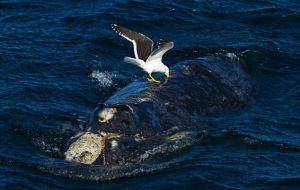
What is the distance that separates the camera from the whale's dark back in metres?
10.4

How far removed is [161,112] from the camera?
11.1m

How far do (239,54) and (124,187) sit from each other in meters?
7.14

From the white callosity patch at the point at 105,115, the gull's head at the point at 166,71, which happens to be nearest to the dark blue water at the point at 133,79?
the white callosity patch at the point at 105,115

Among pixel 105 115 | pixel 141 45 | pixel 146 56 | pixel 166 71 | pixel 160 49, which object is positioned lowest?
pixel 105 115

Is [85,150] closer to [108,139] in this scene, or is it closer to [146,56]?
[108,139]

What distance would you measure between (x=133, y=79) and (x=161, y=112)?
12.0ft

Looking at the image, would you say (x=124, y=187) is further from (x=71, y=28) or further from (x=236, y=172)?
(x=71, y=28)

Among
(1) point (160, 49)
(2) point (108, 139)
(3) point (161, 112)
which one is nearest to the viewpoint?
(2) point (108, 139)

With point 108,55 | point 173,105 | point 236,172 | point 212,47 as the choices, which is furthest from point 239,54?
point 236,172

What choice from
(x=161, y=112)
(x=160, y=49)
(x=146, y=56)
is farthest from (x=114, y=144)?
(x=146, y=56)

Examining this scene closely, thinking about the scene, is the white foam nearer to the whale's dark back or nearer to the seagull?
the whale's dark back

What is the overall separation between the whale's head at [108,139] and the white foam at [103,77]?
4.05m

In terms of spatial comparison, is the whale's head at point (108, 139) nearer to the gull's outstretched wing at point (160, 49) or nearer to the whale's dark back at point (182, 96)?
the whale's dark back at point (182, 96)

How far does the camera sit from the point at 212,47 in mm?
16469
